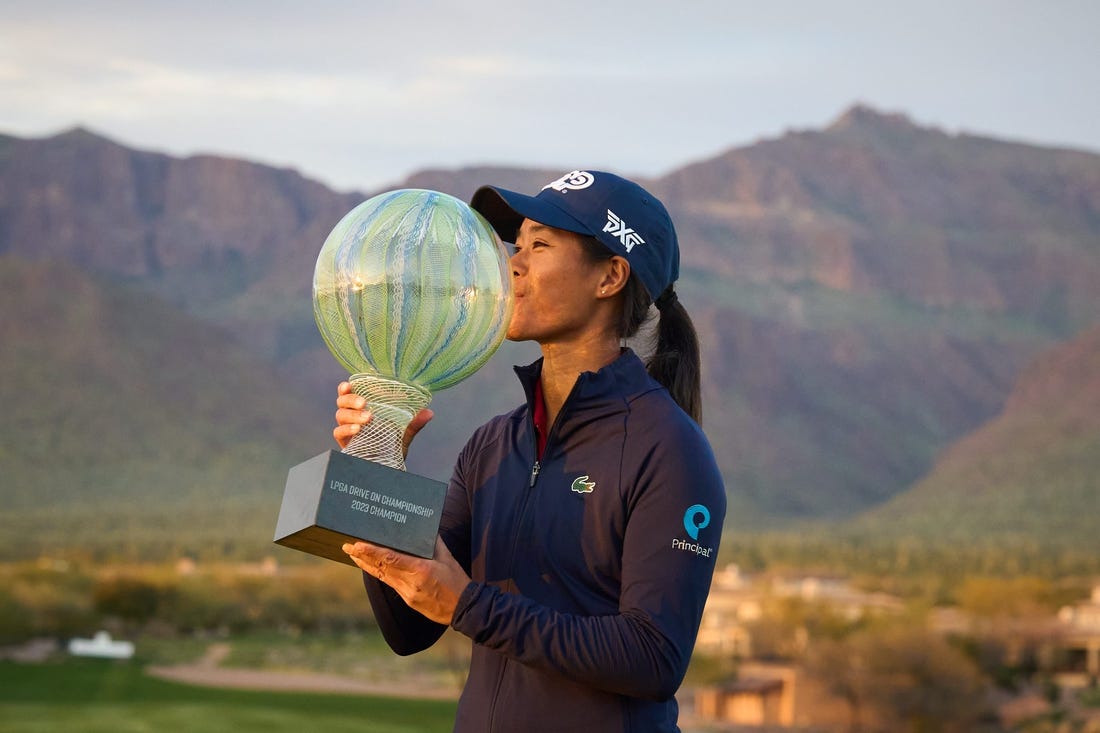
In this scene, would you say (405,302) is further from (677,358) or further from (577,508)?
(677,358)

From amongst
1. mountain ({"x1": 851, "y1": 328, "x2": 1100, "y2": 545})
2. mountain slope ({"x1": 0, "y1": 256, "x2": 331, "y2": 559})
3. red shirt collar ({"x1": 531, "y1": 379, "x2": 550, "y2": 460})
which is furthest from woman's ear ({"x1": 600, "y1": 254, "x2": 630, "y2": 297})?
mountain ({"x1": 851, "y1": 328, "x2": 1100, "y2": 545})

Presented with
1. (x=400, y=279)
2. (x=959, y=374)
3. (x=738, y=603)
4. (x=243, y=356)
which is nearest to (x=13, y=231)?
(x=243, y=356)

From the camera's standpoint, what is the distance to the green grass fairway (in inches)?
1485

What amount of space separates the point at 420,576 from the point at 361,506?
170 mm

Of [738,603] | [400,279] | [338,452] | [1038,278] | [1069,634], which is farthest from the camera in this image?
[1038,278]

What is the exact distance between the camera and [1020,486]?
307 feet

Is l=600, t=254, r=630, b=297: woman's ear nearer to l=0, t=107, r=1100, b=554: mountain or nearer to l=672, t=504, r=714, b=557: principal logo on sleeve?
l=672, t=504, r=714, b=557: principal logo on sleeve

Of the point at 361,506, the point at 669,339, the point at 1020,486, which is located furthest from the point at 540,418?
the point at 1020,486

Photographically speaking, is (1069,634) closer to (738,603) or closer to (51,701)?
(738,603)

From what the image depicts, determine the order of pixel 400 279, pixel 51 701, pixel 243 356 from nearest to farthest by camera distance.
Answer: pixel 400 279 → pixel 51 701 → pixel 243 356

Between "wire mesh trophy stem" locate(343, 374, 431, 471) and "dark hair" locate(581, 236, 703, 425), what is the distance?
0.46 metres

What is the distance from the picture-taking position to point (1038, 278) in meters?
156

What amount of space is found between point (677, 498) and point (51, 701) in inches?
1706

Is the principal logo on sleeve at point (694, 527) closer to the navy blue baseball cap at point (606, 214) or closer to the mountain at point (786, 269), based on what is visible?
the navy blue baseball cap at point (606, 214)
